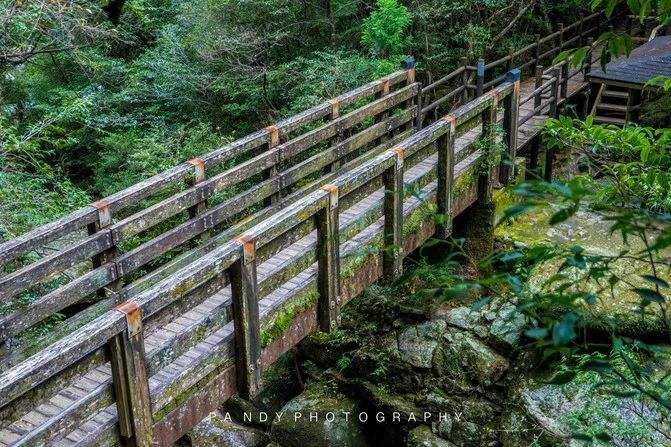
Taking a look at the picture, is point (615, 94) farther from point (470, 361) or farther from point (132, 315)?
point (132, 315)

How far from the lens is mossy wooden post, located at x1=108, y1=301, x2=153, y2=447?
3.90 m

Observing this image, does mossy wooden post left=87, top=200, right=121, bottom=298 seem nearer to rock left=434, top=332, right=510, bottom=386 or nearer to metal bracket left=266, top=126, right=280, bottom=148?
metal bracket left=266, top=126, right=280, bottom=148

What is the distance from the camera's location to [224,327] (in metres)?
5.31

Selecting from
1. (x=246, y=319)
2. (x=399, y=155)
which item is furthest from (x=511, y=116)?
(x=246, y=319)

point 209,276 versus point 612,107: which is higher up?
point 209,276

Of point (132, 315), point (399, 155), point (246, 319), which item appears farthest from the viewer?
point (399, 155)

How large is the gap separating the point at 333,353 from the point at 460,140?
3437 mm

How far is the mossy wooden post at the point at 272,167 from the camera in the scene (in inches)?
287

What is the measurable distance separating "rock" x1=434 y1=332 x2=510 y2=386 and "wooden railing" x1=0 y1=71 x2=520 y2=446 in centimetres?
193

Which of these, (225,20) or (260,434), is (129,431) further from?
(225,20)

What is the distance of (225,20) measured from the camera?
13.4 m

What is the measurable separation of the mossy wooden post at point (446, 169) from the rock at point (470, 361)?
1.82 meters

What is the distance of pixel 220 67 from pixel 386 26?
3.56 metres

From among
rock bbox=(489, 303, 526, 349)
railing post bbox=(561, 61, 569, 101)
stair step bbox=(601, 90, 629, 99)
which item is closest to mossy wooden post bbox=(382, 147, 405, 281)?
rock bbox=(489, 303, 526, 349)
